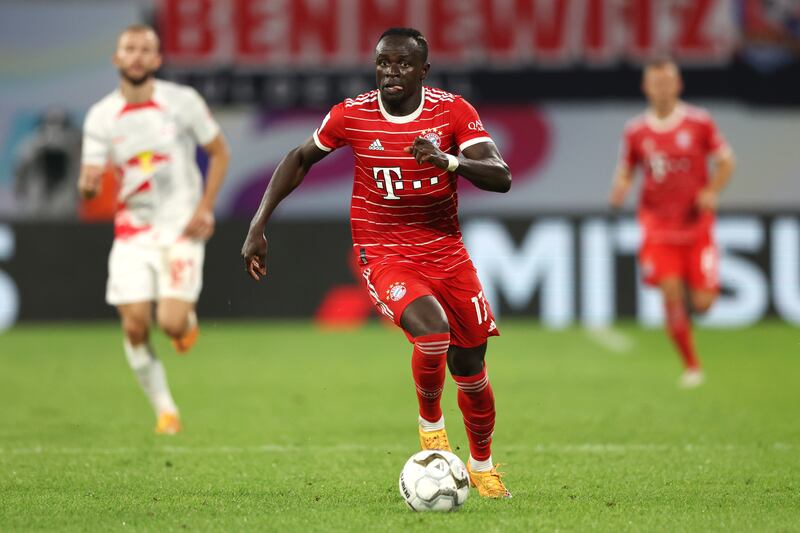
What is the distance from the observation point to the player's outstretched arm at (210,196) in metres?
8.77

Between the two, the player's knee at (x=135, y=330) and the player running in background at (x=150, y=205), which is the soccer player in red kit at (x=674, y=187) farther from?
the player's knee at (x=135, y=330)

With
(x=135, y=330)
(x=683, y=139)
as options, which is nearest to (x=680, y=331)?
(x=683, y=139)

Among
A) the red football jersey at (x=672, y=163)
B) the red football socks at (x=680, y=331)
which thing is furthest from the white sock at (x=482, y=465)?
the red football jersey at (x=672, y=163)

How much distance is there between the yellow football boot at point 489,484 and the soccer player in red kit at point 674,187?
5.53m

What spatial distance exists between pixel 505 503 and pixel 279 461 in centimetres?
174

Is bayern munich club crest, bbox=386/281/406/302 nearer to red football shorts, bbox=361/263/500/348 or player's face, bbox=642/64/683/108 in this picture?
red football shorts, bbox=361/263/500/348

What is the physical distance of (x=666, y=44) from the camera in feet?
63.3

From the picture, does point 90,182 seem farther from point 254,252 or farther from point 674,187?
point 674,187

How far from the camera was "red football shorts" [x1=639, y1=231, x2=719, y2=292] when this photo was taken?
11.8m

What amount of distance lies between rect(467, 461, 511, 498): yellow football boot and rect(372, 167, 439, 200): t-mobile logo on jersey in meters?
1.24

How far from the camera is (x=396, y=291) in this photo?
6.26 m

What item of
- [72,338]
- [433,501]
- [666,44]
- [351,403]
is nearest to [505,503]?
[433,501]

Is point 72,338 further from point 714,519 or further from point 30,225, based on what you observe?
point 714,519

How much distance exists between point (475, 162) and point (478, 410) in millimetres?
1115
